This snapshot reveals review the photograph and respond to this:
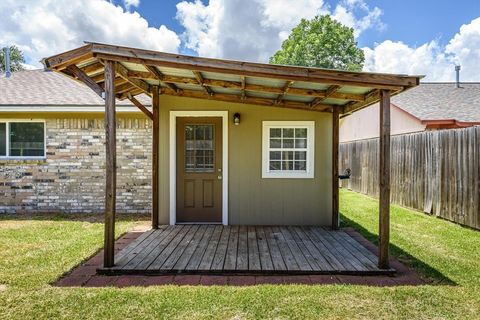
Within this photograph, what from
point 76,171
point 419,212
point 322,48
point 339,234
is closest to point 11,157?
point 76,171

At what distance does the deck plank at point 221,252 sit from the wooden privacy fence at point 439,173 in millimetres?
4710

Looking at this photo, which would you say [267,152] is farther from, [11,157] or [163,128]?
[11,157]

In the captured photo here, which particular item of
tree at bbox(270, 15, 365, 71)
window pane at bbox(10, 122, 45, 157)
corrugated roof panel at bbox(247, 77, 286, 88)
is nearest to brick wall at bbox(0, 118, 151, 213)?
window pane at bbox(10, 122, 45, 157)

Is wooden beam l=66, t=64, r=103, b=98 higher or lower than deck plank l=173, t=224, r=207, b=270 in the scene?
higher

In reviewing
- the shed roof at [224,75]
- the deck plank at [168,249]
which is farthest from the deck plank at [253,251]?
the shed roof at [224,75]

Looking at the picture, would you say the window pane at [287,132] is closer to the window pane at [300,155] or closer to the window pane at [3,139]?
the window pane at [300,155]

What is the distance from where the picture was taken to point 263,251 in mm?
4789

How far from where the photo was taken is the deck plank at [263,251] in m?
4.15

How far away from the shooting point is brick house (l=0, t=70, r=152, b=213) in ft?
26.1

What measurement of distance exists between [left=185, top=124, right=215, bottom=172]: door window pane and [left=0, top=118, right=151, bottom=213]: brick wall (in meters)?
1.67

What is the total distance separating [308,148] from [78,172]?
552 centimetres

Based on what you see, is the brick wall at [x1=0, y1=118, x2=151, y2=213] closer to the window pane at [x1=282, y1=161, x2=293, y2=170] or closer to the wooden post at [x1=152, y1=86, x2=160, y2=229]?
the wooden post at [x1=152, y1=86, x2=160, y2=229]

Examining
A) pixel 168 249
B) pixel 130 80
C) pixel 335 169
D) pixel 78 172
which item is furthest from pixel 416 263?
pixel 78 172

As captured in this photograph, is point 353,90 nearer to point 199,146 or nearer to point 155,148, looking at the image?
point 199,146
